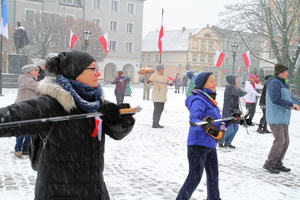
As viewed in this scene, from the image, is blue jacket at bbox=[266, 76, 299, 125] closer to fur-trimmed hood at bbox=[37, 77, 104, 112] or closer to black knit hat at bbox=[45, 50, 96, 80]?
black knit hat at bbox=[45, 50, 96, 80]

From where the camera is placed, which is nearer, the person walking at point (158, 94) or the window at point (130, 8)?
the person walking at point (158, 94)

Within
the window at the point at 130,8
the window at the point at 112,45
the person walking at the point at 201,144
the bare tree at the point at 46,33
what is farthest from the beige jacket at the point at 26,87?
the window at the point at 130,8

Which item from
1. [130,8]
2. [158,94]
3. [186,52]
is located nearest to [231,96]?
[158,94]

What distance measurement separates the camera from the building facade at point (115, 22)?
173 ft

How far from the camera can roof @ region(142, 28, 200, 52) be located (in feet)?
228

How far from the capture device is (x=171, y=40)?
72.4 m

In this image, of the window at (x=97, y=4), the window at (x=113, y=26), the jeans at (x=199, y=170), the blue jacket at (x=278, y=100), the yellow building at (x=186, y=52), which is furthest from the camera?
the yellow building at (x=186, y=52)

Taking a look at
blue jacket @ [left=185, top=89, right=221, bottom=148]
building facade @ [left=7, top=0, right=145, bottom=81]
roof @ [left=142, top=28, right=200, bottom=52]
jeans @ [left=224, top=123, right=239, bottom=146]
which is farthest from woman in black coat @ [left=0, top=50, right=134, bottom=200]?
roof @ [left=142, top=28, right=200, bottom=52]

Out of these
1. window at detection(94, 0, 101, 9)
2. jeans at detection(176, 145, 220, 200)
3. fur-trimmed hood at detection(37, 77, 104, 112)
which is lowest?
jeans at detection(176, 145, 220, 200)

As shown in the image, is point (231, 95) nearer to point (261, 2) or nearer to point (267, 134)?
point (267, 134)

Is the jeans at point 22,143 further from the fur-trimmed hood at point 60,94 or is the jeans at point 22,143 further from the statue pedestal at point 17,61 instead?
the statue pedestal at point 17,61

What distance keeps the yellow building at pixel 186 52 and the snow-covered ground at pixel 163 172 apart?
59.2m

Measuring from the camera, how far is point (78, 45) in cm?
4444

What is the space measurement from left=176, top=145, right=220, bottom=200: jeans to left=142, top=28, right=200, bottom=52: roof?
6464 cm
